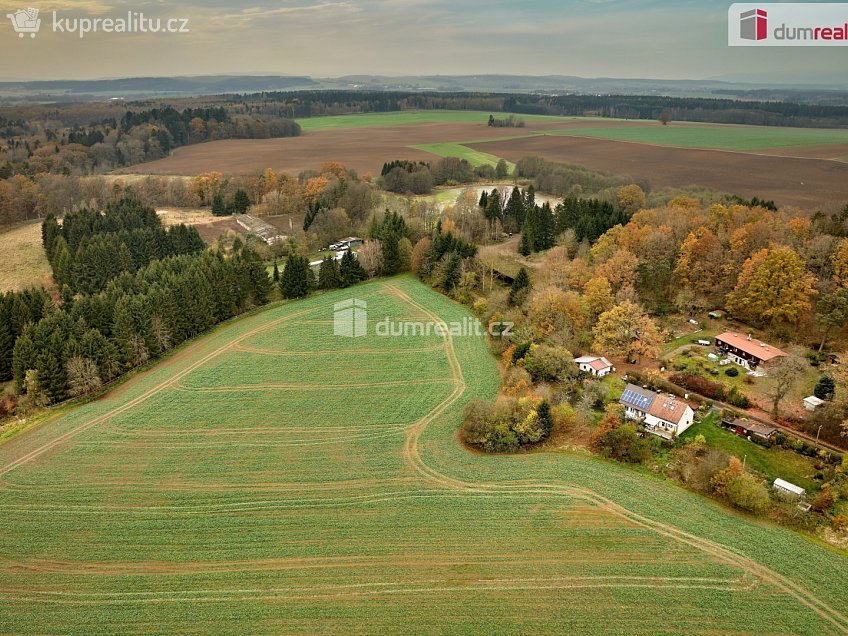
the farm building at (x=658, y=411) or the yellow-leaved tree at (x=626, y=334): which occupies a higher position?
the yellow-leaved tree at (x=626, y=334)

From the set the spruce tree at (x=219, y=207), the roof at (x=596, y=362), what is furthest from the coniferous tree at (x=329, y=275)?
the spruce tree at (x=219, y=207)

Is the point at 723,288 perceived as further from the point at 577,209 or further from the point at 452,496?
the point at 452,496

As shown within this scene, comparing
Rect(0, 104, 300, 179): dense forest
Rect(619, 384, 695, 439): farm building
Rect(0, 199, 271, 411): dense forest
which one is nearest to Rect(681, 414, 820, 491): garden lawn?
Rect(619, 384, 695, 439): farm building

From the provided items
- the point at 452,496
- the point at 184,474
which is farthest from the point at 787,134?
the point at 184,474

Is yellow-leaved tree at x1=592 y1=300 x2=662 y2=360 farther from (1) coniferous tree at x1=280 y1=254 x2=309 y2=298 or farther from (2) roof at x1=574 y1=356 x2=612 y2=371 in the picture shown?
(1) coniferous tree at x1=280 y1=254 x2=309 y2=298

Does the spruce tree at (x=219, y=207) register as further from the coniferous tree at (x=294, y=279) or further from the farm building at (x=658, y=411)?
the farm building at (x=658, y=411)

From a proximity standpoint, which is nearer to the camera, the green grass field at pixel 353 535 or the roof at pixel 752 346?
the green grass field at pixel 353 535

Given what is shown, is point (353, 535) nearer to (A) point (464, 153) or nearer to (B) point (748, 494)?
(B) point (748, 494)
